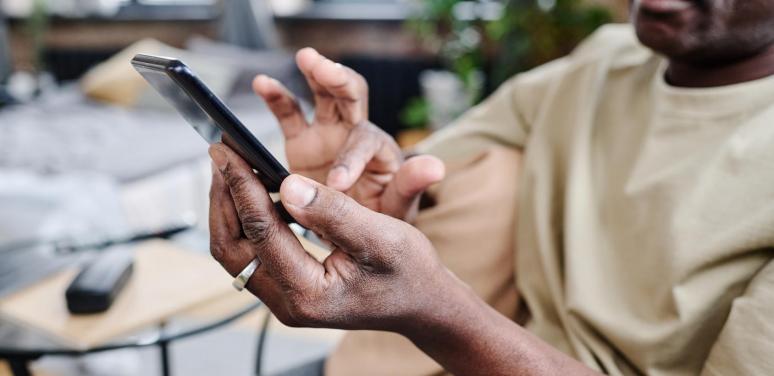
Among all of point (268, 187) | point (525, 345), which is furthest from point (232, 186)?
point (525, 345)

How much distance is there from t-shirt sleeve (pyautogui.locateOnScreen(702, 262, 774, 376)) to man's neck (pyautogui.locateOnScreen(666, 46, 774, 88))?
29 cm

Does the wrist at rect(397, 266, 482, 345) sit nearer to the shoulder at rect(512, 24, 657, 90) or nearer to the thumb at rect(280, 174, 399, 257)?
the thumb at rect(280, 174, 399, 257)

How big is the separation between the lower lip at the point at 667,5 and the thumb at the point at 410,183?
1.18 feet

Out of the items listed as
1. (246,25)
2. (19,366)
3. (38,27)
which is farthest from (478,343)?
(38,27)

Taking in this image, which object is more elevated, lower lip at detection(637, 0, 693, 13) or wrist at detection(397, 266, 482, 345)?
lower lip at detection(637, 0, 693, 13)

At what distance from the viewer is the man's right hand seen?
0.78 metres

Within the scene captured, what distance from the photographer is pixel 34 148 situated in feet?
8.99

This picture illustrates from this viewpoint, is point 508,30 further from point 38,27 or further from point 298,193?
point 38,27

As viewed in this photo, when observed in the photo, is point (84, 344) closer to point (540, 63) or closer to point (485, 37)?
point (540, 63)

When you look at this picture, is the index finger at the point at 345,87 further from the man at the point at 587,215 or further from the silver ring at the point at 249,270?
the silver ring at the point at 249,270

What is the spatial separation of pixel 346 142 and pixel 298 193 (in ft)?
1.03

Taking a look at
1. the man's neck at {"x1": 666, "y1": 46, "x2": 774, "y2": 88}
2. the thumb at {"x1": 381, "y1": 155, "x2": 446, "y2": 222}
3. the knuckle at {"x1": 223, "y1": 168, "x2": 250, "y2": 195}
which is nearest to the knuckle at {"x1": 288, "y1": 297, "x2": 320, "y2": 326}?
the knuckle at {"x1": 223, "y1": 168, "x2": 250, "y2": 195}

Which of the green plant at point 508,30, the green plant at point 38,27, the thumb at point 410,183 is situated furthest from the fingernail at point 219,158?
the green plant at point 38,27

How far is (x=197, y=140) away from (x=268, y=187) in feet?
7.94
